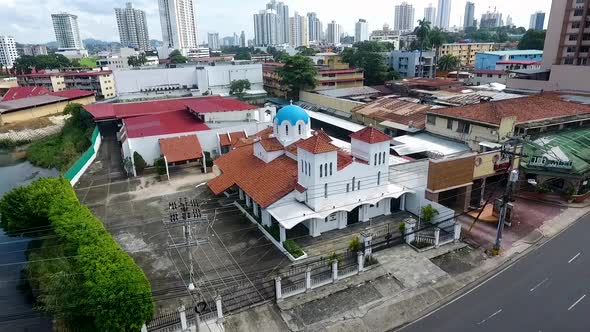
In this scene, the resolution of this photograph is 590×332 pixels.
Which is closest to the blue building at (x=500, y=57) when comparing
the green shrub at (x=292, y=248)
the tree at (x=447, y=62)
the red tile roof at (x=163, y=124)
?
the tree at (x=447, y=62)

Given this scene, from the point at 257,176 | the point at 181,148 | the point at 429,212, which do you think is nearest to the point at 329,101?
the point at 181,148

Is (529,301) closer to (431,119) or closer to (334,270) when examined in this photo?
(334,270)

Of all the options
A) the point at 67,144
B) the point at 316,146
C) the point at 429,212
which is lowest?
the point at 67,144

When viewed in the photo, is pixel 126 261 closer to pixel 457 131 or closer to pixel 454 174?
pixel 454 174

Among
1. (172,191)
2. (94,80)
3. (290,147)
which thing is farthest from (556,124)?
(94,80)

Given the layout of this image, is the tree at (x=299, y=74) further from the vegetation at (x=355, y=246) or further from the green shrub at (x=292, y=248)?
the vegetation at (x=355, y=246)

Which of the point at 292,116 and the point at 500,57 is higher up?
the point at 500,57
